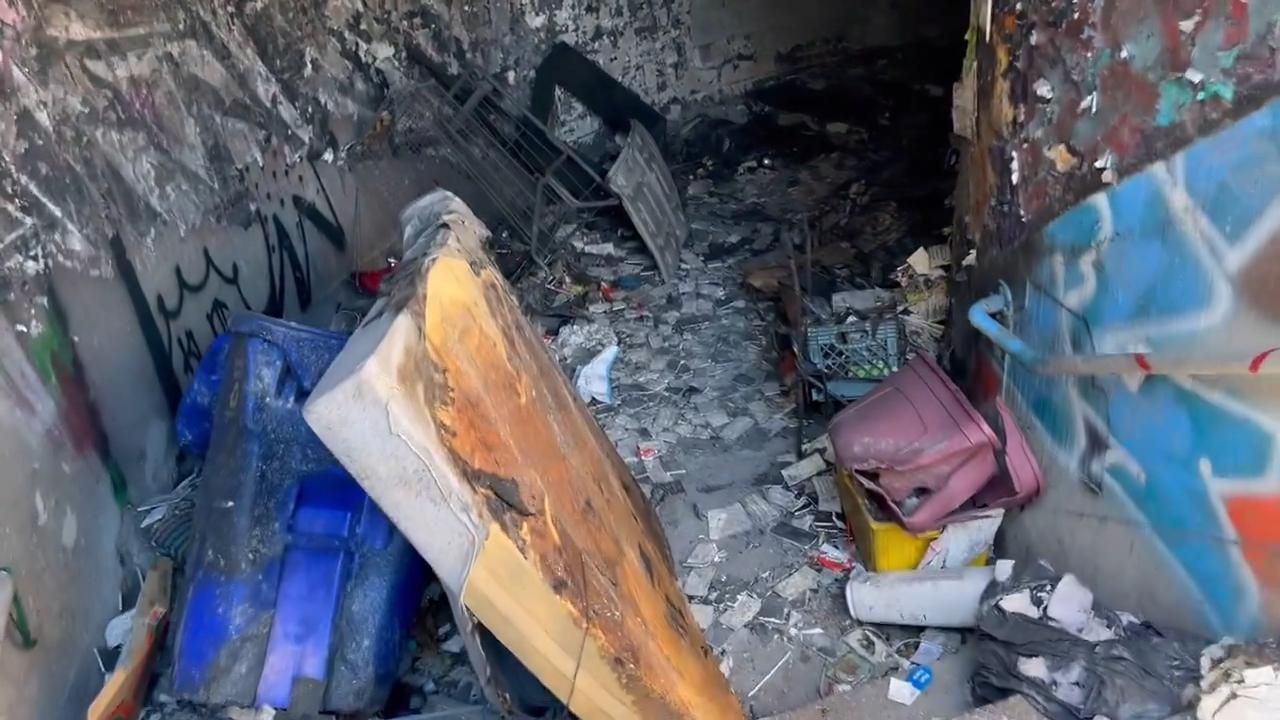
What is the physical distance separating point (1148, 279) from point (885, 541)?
1.00 metres

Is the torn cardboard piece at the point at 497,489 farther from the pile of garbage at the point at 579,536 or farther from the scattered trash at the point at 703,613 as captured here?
the scattered trash at the point at 703,613

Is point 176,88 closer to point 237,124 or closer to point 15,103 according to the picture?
point 237,124

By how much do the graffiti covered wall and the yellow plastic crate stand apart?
13.9 inches

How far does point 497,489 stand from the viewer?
1.59 meters

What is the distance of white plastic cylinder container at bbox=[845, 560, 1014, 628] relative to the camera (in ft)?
7.84

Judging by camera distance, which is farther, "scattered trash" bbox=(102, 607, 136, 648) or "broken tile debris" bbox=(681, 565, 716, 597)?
"broken tile debris" bbox=(681, 565, 716, 597)

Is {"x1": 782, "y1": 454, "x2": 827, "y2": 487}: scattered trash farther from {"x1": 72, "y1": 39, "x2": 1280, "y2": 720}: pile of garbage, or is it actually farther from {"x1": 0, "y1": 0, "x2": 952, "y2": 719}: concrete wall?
{"x1": 0, "y1": 0, "x2": 952, "y2": 719}: concrete wall

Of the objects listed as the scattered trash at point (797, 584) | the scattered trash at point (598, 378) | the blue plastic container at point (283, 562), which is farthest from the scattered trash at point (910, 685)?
the scattered trash at point (598, 378)

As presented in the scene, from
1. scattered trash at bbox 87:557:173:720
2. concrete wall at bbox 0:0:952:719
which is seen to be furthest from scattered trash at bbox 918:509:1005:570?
concrete wall at bbox 0:0:952:719

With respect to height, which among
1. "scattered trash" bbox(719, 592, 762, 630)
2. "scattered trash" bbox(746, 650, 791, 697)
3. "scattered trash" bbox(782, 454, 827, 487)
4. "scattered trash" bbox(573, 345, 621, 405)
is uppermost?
"scattered trash" bbox(573, 345, 621, 405)

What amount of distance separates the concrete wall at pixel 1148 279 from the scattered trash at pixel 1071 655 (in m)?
0.07

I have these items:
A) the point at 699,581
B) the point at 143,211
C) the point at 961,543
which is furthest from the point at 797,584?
the point at 143,211

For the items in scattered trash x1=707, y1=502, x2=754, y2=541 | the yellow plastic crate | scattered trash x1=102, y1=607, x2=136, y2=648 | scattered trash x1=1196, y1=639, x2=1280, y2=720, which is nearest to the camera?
scattered trash x1=1196, y1=639, x2=1280, y2=720

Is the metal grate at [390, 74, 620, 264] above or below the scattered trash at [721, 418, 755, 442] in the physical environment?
above
